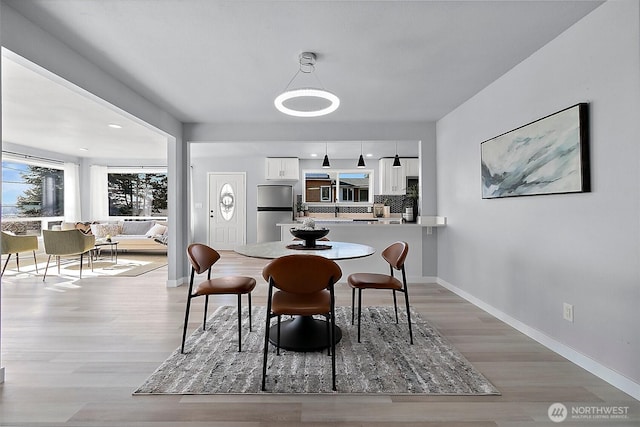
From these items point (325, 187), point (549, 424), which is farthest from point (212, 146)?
point (549, 424)

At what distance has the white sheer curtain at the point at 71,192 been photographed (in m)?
7.66

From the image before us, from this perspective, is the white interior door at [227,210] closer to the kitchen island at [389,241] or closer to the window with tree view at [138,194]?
the window with tree view at [138,194]

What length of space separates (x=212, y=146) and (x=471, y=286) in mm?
5408

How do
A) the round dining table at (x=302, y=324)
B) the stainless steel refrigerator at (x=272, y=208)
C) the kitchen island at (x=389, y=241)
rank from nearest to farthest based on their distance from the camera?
the round dining table at (x=302, y=324) < the kitchen island at (x=389, y=241) < the stainless steel refrigerator at (x=272, y=208)

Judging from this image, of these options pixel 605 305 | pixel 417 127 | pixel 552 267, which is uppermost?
pixel 417 127

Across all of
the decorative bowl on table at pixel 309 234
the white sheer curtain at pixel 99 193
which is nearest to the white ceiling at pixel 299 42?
the decorative bowl on table at pixel 309 234

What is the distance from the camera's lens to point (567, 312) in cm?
229

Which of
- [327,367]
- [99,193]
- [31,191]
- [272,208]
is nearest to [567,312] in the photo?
[327,367]

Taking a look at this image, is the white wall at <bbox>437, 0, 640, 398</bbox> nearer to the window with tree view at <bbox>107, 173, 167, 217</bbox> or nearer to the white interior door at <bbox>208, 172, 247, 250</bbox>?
the white interior door at <bbox>208, 172, 247, 250</bbox>

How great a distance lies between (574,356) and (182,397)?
2587 mm

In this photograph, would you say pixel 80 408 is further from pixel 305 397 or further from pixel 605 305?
pixel 605 305

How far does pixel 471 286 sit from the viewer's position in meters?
3.65

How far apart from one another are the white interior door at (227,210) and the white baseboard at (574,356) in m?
5.81

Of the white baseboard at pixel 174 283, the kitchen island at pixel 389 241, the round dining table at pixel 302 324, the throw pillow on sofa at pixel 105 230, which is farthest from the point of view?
the throw pillow on sofa at pixel 105 230
